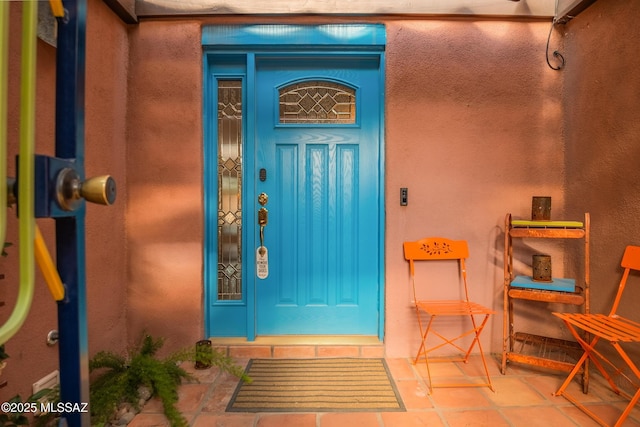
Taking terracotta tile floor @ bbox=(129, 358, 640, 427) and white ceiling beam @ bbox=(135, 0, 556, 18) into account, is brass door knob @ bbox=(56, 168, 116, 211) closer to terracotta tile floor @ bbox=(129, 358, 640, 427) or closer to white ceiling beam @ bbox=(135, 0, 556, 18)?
terracotta tile floor @ bbox=(129, 358, 640, 427)

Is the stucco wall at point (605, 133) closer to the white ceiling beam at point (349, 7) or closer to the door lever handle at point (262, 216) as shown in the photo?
the white ceiling beam at point (349, 7)

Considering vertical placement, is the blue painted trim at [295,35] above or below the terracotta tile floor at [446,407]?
above

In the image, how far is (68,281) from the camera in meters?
0.65

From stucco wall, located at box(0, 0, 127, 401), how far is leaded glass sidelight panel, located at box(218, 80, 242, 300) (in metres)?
0.70

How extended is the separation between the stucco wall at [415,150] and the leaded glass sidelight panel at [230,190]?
0.20 m

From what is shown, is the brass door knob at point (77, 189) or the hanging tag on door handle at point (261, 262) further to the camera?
the hanging tag on door handle at point (261, 262)

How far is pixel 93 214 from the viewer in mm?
2100

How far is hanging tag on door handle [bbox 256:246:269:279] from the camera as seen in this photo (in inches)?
101

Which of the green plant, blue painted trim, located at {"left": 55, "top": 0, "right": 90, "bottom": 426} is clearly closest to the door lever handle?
the green plant

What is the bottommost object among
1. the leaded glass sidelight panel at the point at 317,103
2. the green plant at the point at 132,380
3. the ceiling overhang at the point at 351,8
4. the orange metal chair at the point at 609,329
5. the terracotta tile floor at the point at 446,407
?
the terracotta tile floor at the point at 446,407

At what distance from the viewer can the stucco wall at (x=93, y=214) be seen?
1.53 meters

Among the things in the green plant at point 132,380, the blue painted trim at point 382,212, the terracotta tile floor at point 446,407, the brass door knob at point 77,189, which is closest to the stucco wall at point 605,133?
the terracotta tile floor at point 446,407

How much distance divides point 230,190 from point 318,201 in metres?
0.71

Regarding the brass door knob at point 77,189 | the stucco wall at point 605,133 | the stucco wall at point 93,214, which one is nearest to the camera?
the brass door knob at point 77,189
